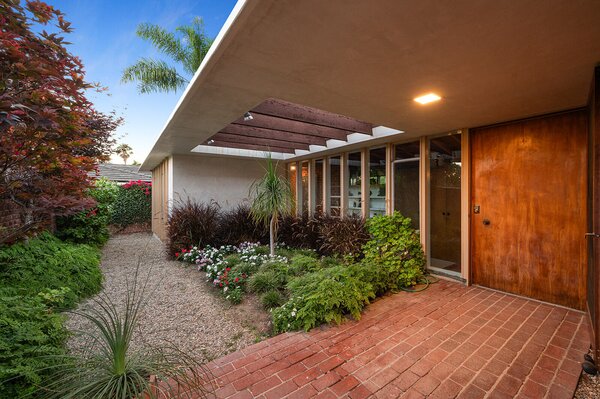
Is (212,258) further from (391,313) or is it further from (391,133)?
(391,133)

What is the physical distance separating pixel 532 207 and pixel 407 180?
1.94m

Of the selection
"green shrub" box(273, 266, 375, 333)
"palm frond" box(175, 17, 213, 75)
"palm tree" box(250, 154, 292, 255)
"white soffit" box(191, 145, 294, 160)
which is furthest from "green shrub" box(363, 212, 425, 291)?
"palm frond" box(175, 17, 213, 75)

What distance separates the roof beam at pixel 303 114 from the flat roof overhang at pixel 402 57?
49cm

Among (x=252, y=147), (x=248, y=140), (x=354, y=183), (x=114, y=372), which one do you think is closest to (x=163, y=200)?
(x=252, y=147)

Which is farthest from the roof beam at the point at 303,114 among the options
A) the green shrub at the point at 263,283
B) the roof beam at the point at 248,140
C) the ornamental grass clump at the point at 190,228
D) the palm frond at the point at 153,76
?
the palm frond at the point at 153,76

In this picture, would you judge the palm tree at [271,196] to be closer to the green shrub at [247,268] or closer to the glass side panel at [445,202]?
the green shrub at [247,268]

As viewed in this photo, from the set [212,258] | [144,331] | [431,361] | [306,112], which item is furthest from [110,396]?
[212,258]

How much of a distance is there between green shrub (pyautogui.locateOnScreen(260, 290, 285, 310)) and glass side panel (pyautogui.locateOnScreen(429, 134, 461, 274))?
2.94 meters

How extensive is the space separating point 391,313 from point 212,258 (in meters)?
3.75

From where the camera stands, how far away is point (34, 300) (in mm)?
2246

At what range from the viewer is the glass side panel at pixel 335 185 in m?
6.70

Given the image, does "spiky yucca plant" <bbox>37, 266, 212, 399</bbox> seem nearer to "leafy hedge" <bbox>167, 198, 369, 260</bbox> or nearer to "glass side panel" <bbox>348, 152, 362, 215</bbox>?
"leafy hedge" <bbox>167, 198, 369, 260</bbox>

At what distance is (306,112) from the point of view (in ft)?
13.2

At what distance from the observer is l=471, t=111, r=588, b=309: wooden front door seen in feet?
10.4
